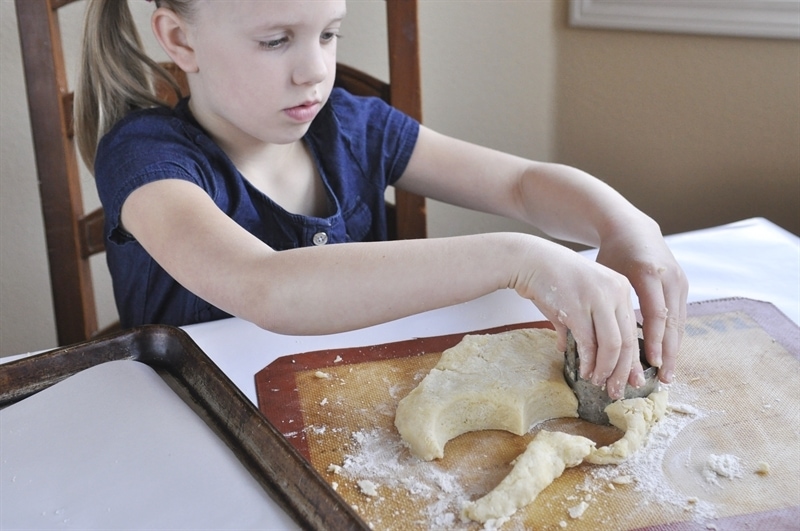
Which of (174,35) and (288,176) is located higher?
(174,35)

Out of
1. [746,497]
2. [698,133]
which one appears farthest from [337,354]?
[698,133]

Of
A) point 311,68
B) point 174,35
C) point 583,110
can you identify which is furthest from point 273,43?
point 583,110

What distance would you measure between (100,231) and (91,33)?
1.07ft

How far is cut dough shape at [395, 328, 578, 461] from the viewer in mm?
749

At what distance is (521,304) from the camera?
99 cm

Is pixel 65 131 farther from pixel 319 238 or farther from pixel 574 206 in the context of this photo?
pixel 574 206

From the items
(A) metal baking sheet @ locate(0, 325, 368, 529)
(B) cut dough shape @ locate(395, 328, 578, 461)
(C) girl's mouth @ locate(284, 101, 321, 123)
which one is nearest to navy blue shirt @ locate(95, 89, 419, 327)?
(C) girl's mouth @ locate(284, 101, 321, 123)

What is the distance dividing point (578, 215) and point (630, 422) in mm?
390

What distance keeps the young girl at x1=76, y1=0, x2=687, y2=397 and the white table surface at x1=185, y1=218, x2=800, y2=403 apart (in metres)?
0.07

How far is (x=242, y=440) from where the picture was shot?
67cm

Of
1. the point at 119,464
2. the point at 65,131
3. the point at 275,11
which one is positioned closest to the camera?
the point at 119,464

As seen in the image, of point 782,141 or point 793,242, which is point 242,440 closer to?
point 793,242

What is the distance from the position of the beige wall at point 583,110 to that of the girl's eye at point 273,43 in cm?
A: 73

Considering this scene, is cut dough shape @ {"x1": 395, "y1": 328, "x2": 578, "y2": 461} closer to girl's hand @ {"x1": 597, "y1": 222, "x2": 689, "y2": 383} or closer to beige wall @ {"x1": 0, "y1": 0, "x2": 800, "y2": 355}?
girl's hand @ {"x1": 597, "y1": 222, "x2": 689, "y2": 383}
